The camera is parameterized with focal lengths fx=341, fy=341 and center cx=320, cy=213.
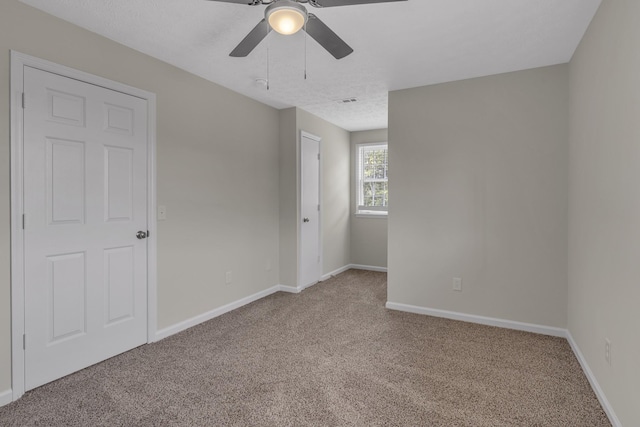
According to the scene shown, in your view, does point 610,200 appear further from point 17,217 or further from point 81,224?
point 17,217

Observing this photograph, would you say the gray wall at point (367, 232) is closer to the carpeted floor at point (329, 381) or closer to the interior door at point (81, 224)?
the carpeted floor at point (329, 381)

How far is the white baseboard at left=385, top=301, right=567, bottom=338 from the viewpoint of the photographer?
10.0 ft

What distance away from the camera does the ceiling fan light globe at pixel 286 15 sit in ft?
5.27

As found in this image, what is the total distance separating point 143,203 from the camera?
282cm

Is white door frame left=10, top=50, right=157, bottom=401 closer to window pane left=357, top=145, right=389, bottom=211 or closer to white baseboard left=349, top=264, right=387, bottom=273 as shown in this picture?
window pane left=357, top=145, right=389, bottom=211

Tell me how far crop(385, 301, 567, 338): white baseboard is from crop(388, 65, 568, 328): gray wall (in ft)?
0.14

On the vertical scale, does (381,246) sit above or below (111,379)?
above

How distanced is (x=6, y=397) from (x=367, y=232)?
471 centimetres

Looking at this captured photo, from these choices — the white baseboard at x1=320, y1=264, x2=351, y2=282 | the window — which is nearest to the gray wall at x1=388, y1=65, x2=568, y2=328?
the white baseboard at x1=320, y1=264, x2=351, y2=282

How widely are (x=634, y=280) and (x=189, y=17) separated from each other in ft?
9.51

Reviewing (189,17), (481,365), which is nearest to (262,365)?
(481,365)

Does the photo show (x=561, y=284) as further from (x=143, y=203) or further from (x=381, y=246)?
(x=143, y=203)

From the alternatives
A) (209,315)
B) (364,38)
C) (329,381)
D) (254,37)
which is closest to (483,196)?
(364,38)

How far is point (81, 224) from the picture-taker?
2.42m
